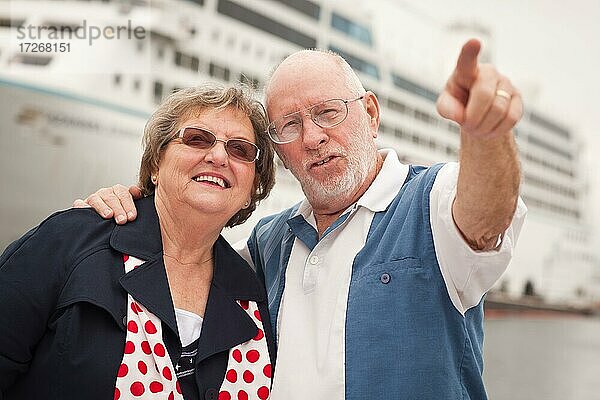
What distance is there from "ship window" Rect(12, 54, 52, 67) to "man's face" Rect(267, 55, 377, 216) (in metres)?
9.25

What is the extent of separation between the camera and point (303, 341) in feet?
4.71

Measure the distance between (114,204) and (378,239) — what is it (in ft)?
1.56

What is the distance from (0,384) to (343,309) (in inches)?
22.5

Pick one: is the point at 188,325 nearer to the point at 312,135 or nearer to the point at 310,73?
the point at 312,135

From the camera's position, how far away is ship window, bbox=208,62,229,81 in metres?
12.2

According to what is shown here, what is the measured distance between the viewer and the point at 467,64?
972mm

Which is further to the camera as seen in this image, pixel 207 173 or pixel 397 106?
pixel 397 106

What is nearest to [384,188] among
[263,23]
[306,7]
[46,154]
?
[46,154]

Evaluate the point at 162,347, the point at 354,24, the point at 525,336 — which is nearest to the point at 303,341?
the point at 162,347

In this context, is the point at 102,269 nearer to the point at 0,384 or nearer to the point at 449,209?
the point at 0,384

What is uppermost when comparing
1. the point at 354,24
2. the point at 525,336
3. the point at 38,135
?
the point at 354,24

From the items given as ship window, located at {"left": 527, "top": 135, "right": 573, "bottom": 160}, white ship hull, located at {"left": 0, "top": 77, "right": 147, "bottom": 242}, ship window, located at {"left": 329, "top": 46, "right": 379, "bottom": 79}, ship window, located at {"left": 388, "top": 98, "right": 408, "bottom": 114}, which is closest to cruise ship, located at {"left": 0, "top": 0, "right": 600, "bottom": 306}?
white ship hull, located at {"left": 0, "top": 77, "right": 147, "bottom": 242}

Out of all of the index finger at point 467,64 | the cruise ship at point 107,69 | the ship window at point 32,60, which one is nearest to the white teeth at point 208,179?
the index finger at point 467,64

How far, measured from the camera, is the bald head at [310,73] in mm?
1581
